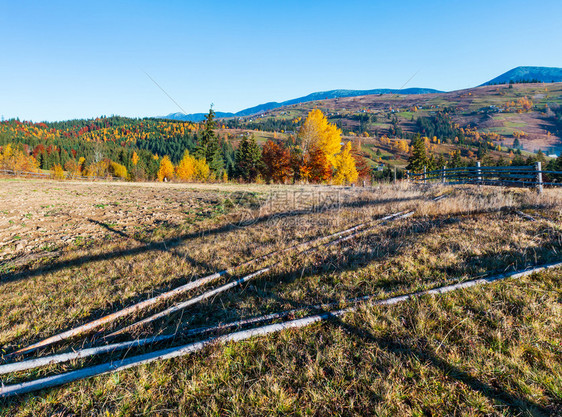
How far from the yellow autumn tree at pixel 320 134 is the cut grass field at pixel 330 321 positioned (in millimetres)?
27054

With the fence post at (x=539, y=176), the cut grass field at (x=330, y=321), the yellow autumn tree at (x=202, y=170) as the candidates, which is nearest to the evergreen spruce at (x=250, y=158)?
the yellow autumn tree at (x=202, y=170)

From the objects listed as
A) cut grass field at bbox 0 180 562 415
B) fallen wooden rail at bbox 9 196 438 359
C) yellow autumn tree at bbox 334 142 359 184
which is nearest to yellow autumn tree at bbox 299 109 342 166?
yellow autumn tree at bbox 334 142 359 184

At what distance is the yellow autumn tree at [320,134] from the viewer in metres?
33.7

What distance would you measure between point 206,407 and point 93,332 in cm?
249

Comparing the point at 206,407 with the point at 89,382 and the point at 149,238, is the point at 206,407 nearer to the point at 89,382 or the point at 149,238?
the point at 89,382

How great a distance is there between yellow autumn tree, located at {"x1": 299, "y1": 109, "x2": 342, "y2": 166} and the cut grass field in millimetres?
27054

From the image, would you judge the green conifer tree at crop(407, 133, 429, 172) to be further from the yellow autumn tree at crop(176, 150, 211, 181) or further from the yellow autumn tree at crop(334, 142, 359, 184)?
the yellow autumn tree at crop(176, 150, 211, 181)

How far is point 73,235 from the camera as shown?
916 cm

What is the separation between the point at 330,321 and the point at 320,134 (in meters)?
32.8

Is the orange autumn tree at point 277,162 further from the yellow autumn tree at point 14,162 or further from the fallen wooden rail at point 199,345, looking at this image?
the yellow autumn tree at point 14,162

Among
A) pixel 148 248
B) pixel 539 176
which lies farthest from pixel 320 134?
pixel 148 248

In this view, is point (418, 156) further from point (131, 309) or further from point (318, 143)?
point (131, 309)

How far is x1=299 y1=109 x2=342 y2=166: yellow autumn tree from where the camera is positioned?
33719 mm

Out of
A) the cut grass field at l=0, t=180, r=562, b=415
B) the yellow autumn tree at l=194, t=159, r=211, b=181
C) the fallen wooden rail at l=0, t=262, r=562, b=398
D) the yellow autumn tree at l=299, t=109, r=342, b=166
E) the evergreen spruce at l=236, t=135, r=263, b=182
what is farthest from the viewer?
the evergreen spruce at l=236, t=135, r=263, b=182
